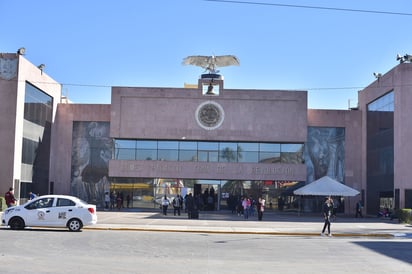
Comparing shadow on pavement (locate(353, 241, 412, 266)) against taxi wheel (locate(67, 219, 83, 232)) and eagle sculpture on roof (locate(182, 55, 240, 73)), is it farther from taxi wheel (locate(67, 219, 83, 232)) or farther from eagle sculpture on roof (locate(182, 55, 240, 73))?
eagle sculpture on roof (locate(182, 55, 240, 73))

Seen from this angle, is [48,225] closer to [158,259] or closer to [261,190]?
[158,259]

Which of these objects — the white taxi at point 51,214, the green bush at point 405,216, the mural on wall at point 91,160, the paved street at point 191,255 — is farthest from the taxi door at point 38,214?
the mural on wall at point 91,160

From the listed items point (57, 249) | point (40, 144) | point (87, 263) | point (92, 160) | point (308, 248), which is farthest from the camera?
point (92, 160)

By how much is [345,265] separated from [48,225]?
44.0 ft

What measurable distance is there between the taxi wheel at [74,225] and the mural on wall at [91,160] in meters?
23.2

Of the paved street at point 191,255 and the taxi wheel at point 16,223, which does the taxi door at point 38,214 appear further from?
the paved street at point 191,255

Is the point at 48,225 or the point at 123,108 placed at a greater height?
the point at 123,108

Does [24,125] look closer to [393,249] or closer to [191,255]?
[191,255]

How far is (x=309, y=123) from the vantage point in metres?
47.2

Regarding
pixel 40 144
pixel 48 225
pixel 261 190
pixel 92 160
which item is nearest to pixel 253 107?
pixel 261 190

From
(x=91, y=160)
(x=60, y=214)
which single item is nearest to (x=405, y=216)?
(x=60, y=214)

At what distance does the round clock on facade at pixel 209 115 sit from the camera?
45594 mm

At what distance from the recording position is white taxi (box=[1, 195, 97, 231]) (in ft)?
74.6

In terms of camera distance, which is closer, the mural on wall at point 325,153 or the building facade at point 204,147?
the building facade at point 204,147
